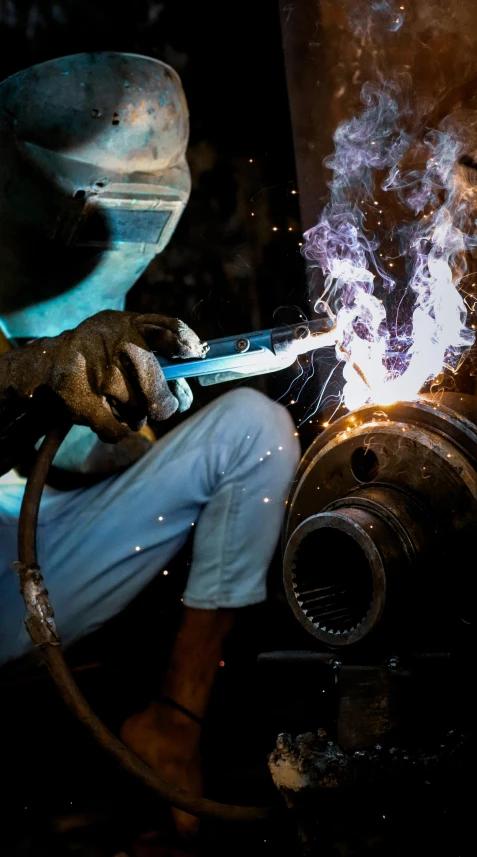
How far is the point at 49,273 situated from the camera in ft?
7.43

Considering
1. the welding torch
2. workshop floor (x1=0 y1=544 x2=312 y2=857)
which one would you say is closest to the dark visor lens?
the welding torch

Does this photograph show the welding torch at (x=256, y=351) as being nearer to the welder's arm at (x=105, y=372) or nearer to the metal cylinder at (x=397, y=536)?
the welder's arm at (x=105, y=372)

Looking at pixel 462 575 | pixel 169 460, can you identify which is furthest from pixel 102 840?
pixel 462 575

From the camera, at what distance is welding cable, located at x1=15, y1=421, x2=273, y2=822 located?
129 centimetres

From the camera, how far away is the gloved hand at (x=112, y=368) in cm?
146

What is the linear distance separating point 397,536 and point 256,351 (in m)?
0.52

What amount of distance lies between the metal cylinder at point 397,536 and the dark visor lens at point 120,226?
1.22 m

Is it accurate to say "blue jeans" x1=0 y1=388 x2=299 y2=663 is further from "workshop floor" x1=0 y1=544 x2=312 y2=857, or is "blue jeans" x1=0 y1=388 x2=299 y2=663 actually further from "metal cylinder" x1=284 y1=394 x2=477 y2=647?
"metal cylinder" x1=284 y1=394 x2=477 y2=647

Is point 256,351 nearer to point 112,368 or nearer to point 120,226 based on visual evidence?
point 112,368

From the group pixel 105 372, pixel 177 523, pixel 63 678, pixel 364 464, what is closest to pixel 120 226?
pixel 105 372

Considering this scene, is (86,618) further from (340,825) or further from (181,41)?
(181,41)

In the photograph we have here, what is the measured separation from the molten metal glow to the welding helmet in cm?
58

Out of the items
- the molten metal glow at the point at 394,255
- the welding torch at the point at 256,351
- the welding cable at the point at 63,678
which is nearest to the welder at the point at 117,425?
the welding torch at the point at 256,351

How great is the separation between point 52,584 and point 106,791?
0.57 metres
